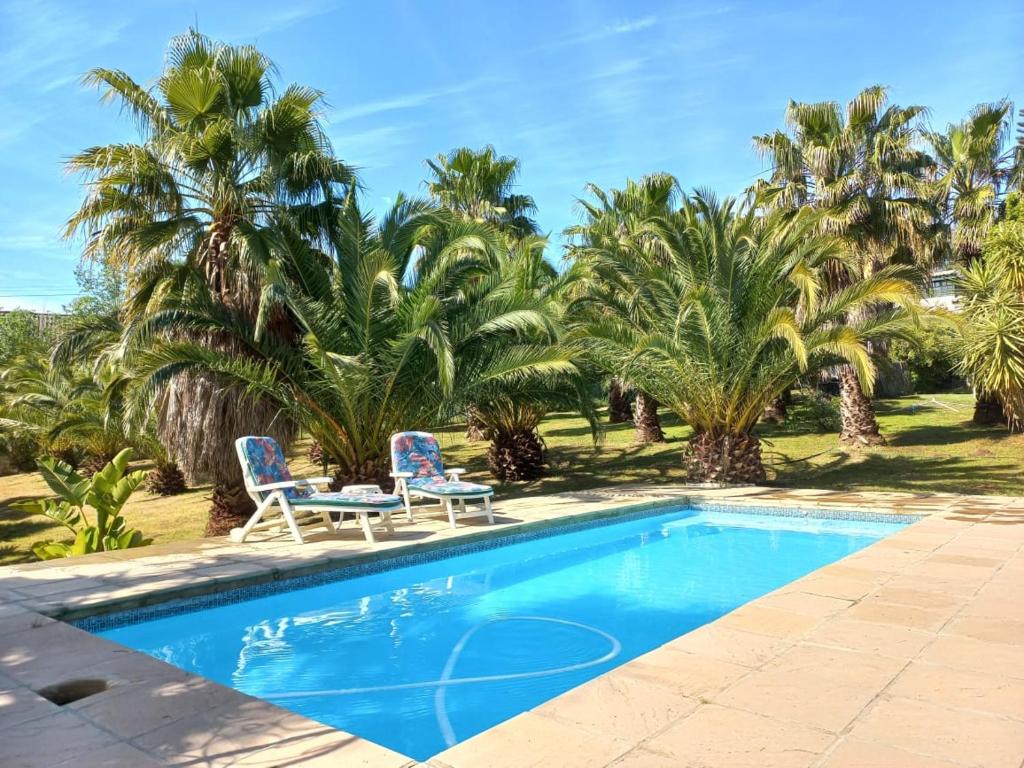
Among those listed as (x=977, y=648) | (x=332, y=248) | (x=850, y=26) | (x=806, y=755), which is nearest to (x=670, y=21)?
(x=850, y=26)

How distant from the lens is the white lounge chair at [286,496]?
762 cm

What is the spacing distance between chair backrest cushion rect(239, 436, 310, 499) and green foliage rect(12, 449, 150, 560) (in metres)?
1.73

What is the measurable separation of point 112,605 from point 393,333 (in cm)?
609

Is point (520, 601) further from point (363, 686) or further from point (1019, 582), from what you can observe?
point (1019, 582)

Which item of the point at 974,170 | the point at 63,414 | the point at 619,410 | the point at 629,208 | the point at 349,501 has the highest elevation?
the point at 629,208

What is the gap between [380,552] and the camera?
7379 mm

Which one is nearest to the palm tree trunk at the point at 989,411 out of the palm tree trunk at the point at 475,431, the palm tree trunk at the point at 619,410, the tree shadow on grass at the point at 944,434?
the tree shadow on grass at the point at 944,434

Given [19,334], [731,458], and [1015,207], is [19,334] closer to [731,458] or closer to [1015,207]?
[731,458]

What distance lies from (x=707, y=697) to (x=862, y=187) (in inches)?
701

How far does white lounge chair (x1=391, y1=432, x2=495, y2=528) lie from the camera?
8789mm

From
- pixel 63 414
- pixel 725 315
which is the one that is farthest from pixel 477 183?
pixel 63 414

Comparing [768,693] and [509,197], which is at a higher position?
[509,197]

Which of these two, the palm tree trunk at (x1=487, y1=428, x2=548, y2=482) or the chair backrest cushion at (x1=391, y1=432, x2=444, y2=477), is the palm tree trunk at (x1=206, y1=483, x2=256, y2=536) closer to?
the chair backrest cushion at (x1=391, y1=432, x2=444, y2=477)

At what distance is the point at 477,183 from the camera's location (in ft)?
79.9
